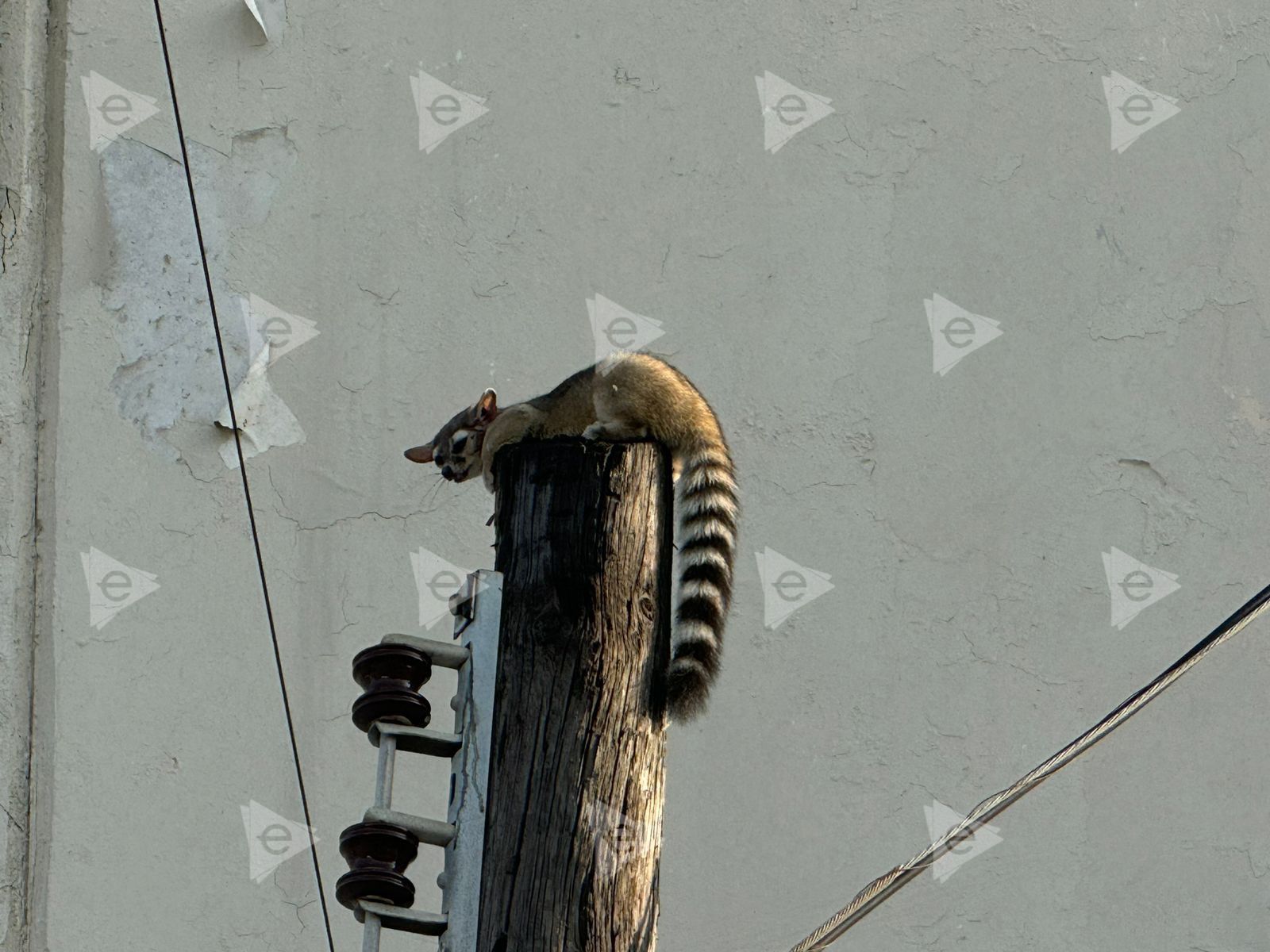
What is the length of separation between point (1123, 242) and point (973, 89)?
34.1 inches

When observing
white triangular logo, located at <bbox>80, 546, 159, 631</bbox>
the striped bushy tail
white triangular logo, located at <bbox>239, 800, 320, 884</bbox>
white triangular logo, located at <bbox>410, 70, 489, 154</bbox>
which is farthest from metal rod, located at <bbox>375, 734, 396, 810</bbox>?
white triangular logo, located at <bbox>410, 70, 489, 154</bbox>

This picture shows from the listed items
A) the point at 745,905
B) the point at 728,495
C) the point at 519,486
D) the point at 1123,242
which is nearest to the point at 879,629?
the point at 745,905

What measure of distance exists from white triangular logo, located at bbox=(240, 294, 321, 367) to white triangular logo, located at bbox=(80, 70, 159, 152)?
2.81 feet

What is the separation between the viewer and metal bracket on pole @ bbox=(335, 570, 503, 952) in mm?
3654

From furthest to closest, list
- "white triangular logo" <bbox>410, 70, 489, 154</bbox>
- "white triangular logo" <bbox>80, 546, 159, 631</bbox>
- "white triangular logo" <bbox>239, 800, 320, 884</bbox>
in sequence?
"white triangular logo" <bbox>410, 70, 489, 154</bbox>, "white triangular logo" <bbox>80, 546, 159, 631</bbox>, "white triangular logo" <bbox>239, 800, 320, 884</bbox>

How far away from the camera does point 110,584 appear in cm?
698

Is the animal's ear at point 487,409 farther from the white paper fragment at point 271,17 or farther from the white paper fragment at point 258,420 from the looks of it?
the white paper fragment at point 271,17

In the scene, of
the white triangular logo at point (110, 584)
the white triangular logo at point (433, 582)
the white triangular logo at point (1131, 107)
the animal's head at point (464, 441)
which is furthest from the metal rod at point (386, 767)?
the white triangular logo at point (1131, 107)

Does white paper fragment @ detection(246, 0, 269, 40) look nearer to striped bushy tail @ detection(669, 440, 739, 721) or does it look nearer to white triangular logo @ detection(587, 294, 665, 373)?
white triangular logo @ detection(587, 294, 665, 373)

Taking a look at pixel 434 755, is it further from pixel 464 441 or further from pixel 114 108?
pixel 114 108

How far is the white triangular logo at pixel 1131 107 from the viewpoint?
802cm

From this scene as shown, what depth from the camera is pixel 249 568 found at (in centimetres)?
704

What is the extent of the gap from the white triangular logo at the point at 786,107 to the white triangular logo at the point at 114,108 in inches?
93.7

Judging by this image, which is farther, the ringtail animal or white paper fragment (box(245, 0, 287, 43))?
white paper fragment (box(245, 0, 287, 43))
